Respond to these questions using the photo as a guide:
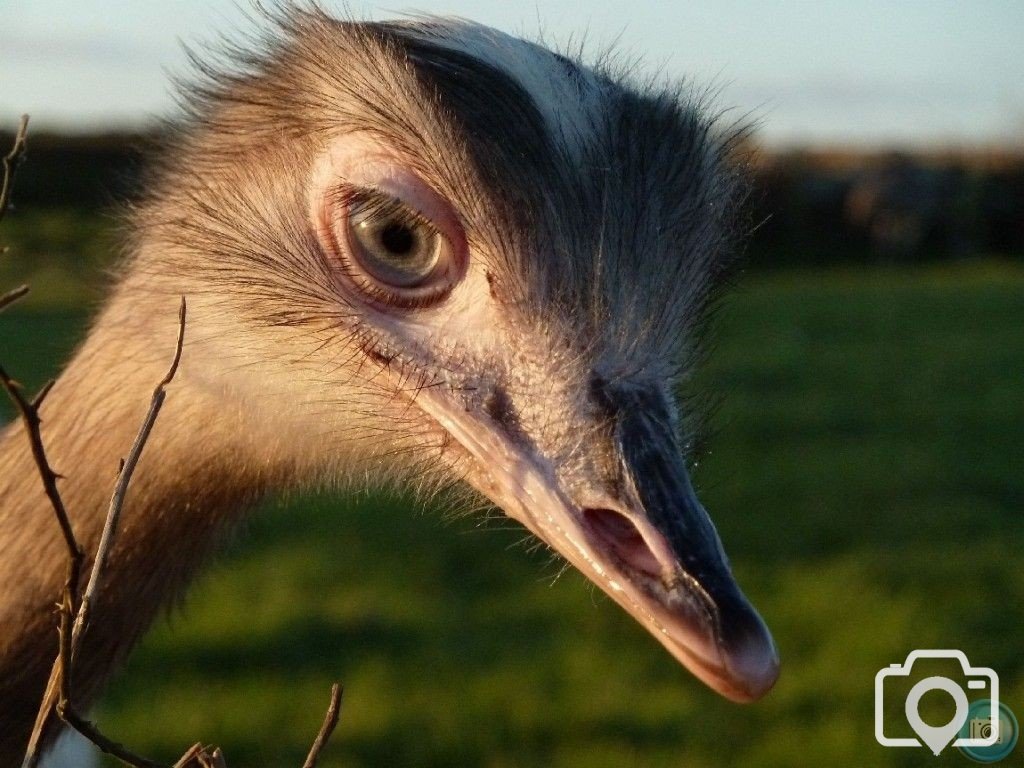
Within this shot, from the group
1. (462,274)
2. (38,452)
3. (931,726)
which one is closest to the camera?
(38,452)

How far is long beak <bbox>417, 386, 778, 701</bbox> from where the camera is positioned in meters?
1.51

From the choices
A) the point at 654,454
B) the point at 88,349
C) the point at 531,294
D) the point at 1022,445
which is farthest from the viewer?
the point at 1022,445

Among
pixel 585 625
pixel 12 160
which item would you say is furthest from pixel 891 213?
pixel 12 160

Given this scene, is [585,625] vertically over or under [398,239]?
under

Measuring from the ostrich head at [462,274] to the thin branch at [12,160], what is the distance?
435 millimetres

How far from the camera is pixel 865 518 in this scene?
6254 millimetres

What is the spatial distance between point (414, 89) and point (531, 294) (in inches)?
11.3

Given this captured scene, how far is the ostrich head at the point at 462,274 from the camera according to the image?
5.59 ft

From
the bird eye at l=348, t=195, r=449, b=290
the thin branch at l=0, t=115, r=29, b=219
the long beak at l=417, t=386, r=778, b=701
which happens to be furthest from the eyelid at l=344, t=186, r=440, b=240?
the thin branch at l=0, t=115, r=29, b=219

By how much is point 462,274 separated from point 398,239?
0.30 ft

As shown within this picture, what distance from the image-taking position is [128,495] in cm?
203

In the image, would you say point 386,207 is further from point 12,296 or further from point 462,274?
point 12,296

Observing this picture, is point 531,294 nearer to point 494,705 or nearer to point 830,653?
point 494,705

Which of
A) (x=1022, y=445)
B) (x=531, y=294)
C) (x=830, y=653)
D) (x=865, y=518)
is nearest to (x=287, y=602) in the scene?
(x=830, y=653)
